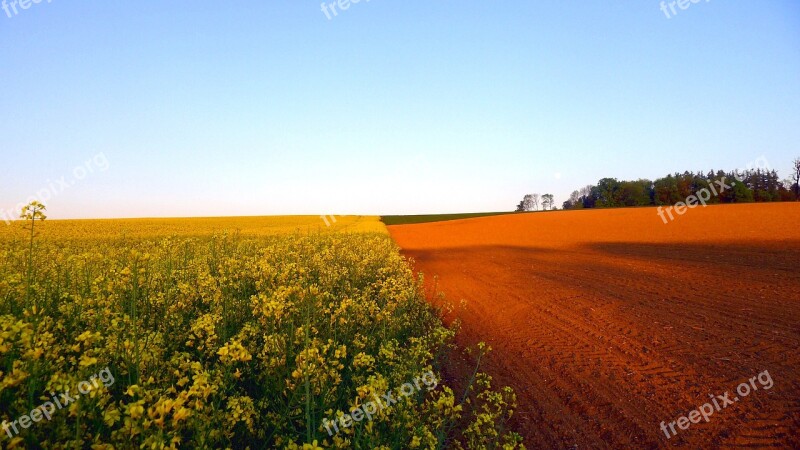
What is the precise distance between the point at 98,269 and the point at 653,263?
17.3 m

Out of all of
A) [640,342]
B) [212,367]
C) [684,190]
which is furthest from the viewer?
[684,190]

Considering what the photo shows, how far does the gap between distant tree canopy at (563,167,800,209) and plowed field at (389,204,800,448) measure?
73.6 m

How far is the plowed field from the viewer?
14.8ft

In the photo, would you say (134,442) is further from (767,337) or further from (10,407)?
(767,337)

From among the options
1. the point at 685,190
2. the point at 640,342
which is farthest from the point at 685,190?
the point at 640,342

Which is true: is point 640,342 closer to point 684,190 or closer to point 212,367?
point 212,367

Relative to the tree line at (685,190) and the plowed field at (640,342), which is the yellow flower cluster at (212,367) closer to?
the plowed field at (640,342)

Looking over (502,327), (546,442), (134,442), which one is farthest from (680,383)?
(134,442)

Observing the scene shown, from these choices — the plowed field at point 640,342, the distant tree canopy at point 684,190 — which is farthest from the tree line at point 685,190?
the plowed field at point 640,342

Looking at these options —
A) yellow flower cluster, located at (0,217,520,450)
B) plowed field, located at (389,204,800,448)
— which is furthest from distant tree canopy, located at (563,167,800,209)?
yellow flower cluster, located at (0,217,520,450)

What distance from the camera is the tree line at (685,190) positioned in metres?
71.9

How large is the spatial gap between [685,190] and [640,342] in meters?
91.5

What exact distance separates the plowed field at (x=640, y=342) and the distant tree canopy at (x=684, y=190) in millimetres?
73619

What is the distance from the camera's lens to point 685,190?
81.1 metres
